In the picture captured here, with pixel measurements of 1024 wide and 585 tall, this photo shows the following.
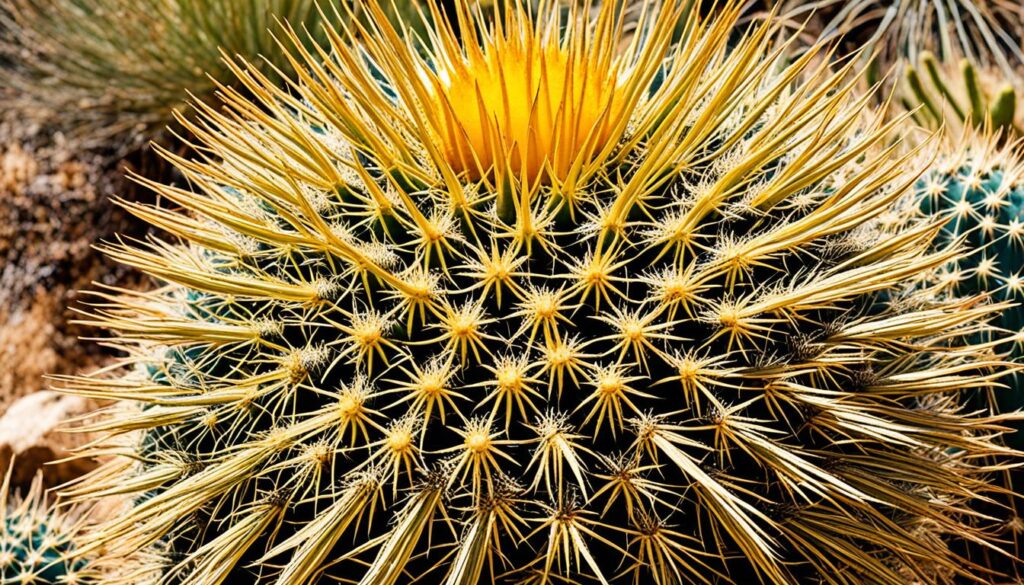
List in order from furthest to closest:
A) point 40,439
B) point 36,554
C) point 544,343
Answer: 1. point 40,439
2. point 36,554
3. point 544,343

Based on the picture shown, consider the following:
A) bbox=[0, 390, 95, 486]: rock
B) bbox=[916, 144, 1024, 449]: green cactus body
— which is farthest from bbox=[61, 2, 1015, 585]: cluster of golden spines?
bbox=[0, 390, 95, 486]: rock

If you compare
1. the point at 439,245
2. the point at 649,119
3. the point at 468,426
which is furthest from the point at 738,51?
the point at 468,426

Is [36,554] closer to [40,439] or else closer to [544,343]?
[40,439]

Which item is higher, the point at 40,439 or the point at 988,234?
the point at 988,234

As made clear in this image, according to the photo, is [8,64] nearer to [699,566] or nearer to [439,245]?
[439,245]

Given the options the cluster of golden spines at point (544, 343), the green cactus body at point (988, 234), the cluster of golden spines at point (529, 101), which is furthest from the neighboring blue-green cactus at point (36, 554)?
the green cactus body at point (988, 234)

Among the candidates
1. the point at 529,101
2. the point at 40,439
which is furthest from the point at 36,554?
the point at 529,101
